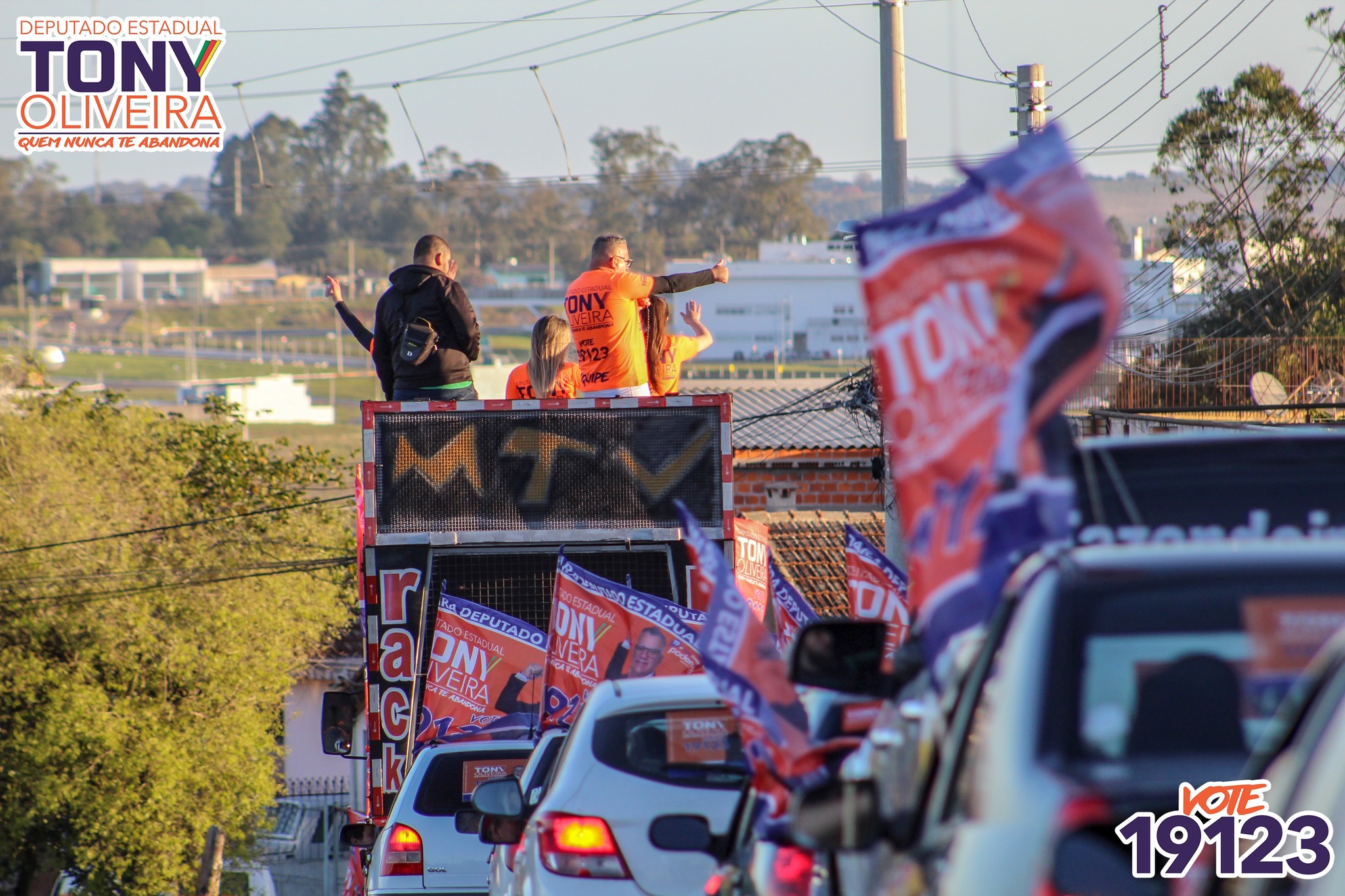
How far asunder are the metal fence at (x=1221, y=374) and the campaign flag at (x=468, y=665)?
1732 centimetres

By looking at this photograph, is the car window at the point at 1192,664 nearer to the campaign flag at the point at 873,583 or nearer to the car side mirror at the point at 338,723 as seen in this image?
the campaign flag at the point at 873,583

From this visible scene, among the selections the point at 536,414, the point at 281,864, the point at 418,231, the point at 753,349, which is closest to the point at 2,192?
the point at 418,231

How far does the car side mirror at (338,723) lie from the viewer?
1188 centimetres

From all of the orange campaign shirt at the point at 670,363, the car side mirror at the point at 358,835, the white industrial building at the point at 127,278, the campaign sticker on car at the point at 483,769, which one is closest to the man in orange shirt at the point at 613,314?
the orange campaign shirt at the point at 670,363

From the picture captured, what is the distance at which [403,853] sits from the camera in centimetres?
898

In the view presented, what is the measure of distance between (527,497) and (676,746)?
4.49m

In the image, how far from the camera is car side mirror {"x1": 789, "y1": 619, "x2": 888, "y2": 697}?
171 inches

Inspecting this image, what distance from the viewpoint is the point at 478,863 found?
29.7 ft

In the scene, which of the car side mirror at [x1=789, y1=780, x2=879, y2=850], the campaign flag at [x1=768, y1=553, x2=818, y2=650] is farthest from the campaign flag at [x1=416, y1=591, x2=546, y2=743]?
the car side mirror at [x1=789, y1=780, x2=879, y2=850]

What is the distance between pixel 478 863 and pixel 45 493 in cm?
2242

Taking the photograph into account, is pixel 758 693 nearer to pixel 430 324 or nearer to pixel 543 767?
pixel 543 767

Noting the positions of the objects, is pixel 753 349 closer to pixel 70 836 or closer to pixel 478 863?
pixel 70 836

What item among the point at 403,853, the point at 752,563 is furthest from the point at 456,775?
the point at 752,563

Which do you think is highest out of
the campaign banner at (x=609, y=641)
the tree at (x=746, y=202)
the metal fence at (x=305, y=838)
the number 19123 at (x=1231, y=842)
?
the tree at (x=746, y=202)
